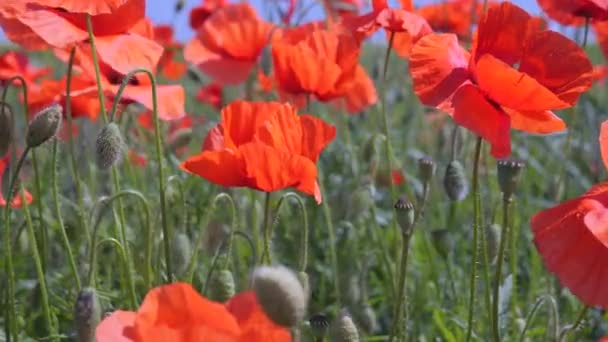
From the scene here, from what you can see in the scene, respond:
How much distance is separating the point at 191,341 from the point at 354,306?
1308mm

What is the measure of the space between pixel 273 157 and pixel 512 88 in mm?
361

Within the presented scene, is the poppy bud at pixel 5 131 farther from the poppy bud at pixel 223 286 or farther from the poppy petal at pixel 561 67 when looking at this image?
the poppy petal at pixel 561 67

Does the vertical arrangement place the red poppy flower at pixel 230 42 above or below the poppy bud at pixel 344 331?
above

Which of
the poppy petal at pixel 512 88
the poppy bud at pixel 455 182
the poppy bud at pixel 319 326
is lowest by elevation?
the poppy bud at pixel 319 326

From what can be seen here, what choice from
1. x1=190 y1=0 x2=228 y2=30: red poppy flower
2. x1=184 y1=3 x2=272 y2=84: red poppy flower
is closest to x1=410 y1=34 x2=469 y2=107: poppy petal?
x1=184 y1=3 x2=272 y2=84: red poppy flower

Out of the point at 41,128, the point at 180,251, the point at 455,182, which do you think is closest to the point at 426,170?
the point at 455,182

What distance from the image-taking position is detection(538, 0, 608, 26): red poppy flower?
2.10 metres

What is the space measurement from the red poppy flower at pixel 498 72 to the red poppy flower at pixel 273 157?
0.67ft

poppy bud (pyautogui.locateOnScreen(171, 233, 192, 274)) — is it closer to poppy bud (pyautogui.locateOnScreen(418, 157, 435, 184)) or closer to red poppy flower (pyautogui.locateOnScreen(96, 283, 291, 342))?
poppy bud (pyautogui.locateOnScreen(418, 157, 435, 184))

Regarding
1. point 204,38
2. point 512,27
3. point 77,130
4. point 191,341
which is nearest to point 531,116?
point 512,27

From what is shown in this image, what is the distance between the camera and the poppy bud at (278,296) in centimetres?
111

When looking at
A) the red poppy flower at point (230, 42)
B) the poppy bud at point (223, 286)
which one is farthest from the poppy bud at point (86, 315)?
the red poppy flower at point (230, 42)

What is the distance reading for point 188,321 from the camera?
1.10m

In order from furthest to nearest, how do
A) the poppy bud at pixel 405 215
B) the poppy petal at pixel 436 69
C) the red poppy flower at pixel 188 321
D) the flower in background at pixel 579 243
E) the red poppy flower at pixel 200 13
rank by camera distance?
1. the red poppy flower at pixel 200 13
2. the poppy bud at pixel 405 215
3. the poppy petal at pixel 436 69
4. the flower in background at pixel 579 243
5. the red poppy flower at pixel 188 321
